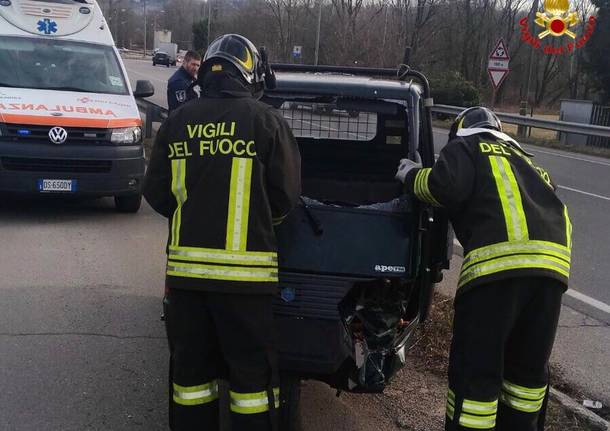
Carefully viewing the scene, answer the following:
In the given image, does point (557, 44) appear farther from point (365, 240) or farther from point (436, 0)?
point (365, 240)

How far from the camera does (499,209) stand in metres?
3.16

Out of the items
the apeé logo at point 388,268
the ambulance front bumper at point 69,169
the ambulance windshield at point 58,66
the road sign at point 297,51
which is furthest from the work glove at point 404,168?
the road sign at point 297,51

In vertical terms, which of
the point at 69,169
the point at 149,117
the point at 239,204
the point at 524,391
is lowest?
the point at 524,391

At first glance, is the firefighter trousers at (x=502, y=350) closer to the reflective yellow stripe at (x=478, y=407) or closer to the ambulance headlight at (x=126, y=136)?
the reflective yellow stripe at (x=478, y=407)

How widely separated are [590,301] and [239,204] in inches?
178

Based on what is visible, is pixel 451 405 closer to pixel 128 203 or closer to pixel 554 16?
pixel 128 203

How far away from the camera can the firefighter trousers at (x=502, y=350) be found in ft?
10.3

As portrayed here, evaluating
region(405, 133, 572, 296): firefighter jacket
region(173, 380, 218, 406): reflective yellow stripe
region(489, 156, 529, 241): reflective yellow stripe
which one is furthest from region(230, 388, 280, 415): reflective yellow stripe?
region(489, 156, 529, 241): reflective yellow stripe

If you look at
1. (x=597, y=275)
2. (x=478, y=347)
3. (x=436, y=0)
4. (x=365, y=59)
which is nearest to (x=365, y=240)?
(x=478, y=347)

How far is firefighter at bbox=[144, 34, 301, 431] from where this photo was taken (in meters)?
2.99

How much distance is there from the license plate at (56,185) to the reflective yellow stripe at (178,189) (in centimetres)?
510

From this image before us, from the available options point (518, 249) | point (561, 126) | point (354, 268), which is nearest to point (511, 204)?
point (518, 249)

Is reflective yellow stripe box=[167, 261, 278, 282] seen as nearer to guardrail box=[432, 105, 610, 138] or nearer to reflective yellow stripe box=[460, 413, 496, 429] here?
reflective yellow stripe box=[460, 413, 496, 429]

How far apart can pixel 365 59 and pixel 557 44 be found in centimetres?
2345
